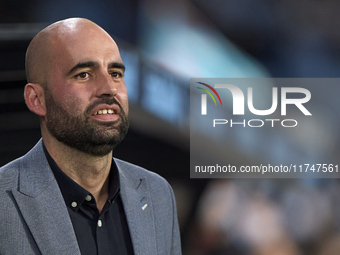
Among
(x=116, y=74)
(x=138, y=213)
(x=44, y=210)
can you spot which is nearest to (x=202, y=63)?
(x=116, y=74)

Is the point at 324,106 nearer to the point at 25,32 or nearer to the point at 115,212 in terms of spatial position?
the point at 115,212

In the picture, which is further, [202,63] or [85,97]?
[202,63]

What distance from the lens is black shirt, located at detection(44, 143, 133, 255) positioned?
1599 mm

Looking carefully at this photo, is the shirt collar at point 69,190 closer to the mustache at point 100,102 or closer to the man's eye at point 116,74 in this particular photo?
the mustache at point 100,102

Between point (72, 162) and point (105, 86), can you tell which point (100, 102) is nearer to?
point (105, 86)

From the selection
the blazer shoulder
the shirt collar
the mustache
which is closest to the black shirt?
the shirt collar

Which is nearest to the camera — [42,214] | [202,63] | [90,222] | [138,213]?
[42,214]

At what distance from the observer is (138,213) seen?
1.78 meters

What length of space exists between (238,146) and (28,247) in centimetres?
163

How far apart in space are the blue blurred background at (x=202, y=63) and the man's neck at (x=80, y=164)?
1.12m

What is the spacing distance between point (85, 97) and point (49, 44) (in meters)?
0.27

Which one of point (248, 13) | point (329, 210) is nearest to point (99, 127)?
point (248, 13)

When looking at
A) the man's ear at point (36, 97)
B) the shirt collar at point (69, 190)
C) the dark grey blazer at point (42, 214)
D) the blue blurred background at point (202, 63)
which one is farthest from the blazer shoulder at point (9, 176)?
the blue blurred background at point (202, 63)

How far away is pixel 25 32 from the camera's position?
2746mm
